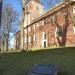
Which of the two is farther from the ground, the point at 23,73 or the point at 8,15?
the point at 8,15

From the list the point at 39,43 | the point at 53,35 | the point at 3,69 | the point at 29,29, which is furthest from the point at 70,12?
the point at 29,29

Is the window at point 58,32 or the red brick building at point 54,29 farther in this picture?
the window at point 58,32

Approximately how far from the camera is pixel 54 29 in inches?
2363

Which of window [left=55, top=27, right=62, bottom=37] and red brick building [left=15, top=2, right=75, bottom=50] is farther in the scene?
window [left=55, top=27, right=62, bottom=37]

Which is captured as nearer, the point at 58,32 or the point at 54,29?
the point at 58,32

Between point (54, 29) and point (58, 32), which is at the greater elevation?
point (54, 29)

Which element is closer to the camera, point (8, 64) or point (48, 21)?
point (8, 64)

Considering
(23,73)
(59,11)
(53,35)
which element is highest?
(59,11)

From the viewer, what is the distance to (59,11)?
53.9 m

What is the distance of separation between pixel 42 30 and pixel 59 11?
1555 cm

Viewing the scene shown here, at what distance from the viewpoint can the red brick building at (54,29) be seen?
172 ft

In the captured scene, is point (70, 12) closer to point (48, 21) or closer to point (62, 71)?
point (48, 21)

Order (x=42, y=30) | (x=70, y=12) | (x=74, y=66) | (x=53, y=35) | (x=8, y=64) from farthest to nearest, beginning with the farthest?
(x=42, y=30) → (x=53, y=35) → (x=70, y=12) → (x=8, y=64) → (x=74, y=66)

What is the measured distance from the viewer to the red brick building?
52.4 metres
